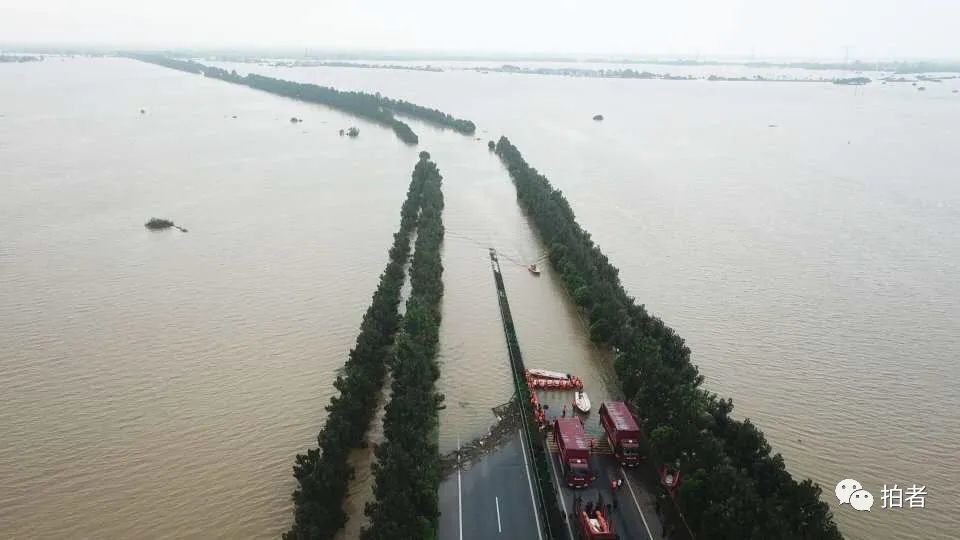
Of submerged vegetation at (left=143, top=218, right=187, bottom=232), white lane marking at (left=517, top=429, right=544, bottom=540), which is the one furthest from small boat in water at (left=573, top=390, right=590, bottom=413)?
submerged vegetation at (left=143, top=218, right=187, bottom=232)

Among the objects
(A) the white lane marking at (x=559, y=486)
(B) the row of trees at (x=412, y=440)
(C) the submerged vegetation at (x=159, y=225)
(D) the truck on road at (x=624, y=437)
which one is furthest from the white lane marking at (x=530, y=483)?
(C) the submerged vegetation at (x=159, y=225)

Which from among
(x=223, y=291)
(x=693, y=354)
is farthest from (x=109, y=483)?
(x=693, y=354)

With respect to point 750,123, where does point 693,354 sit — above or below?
below

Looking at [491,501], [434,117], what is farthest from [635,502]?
[434,117]

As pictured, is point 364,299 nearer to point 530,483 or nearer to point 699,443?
point 530,483

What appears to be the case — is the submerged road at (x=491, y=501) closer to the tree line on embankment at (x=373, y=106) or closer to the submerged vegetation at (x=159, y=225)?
the submerged vegetation at (x=159, y=225)

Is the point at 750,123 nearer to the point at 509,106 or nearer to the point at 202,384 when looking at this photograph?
the point at 509,106

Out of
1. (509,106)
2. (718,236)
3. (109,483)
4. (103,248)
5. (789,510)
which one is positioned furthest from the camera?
(509,106)
